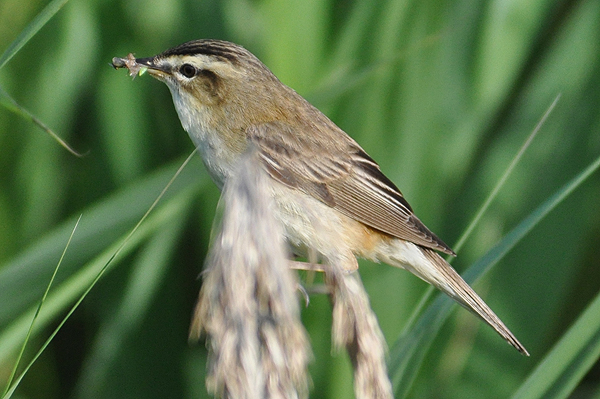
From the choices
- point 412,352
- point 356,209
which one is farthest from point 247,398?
point 356,209

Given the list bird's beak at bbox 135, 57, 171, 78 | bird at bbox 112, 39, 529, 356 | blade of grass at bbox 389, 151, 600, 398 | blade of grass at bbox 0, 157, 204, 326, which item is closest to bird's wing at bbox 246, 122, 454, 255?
bird at bbox 112, 39, 529, 356

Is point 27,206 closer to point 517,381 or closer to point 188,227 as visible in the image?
point 188,227

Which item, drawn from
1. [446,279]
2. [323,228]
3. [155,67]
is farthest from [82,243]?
[446,279]

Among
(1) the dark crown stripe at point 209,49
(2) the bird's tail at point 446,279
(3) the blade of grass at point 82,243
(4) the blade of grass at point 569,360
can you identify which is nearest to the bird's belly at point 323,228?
(2) the bird's tail at point 446,279

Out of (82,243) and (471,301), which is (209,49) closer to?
(82,243)

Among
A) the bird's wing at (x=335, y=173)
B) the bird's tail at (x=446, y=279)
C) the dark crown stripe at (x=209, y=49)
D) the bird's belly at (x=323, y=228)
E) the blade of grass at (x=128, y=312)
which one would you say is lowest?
the blade of grass at (x=128, y=312)

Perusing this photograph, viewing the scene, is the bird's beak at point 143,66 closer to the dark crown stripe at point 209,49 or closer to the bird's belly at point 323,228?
the dark crown stripe at point 209,49

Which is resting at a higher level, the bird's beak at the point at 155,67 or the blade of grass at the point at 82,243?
the bird's beak at the point at 155,67
